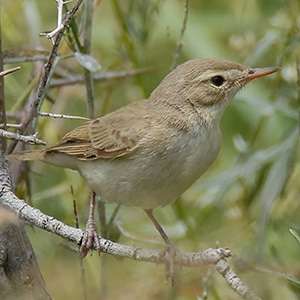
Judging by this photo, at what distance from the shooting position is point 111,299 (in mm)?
2682

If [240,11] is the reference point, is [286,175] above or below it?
below

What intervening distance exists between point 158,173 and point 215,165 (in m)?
1.59

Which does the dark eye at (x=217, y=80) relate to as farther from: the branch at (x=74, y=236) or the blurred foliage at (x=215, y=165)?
the branch at (x=74, y=236)

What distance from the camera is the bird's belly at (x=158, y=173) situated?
9.45ft

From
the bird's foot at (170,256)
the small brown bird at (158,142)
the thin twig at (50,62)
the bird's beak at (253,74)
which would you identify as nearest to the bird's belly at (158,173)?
the small brown bird at (158,142)

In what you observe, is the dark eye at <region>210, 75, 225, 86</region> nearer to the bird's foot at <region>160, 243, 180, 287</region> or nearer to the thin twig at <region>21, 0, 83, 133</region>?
the bird's foot at <region>160, 243, 180, 287</region>

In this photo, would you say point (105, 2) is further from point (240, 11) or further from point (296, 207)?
point (296, 207)

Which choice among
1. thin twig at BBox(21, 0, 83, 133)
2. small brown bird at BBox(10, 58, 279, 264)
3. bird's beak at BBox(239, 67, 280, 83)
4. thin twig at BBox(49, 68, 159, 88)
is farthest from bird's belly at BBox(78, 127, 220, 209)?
thin twig at BBox(49, 68, 159, 88)

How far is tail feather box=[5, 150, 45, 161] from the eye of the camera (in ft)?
10.3

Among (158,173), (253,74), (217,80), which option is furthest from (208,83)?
(158,173)

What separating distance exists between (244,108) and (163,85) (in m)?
1.29

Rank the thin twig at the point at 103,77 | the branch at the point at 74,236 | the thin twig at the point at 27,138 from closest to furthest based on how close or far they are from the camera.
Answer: the thin twig at the point at 27,138
the branch at the point at 74,236
the thin twig at the point at 103,77

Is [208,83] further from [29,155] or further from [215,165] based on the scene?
[215,165]

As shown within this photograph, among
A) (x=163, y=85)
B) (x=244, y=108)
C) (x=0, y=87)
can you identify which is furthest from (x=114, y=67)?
(x=0, y=87)
